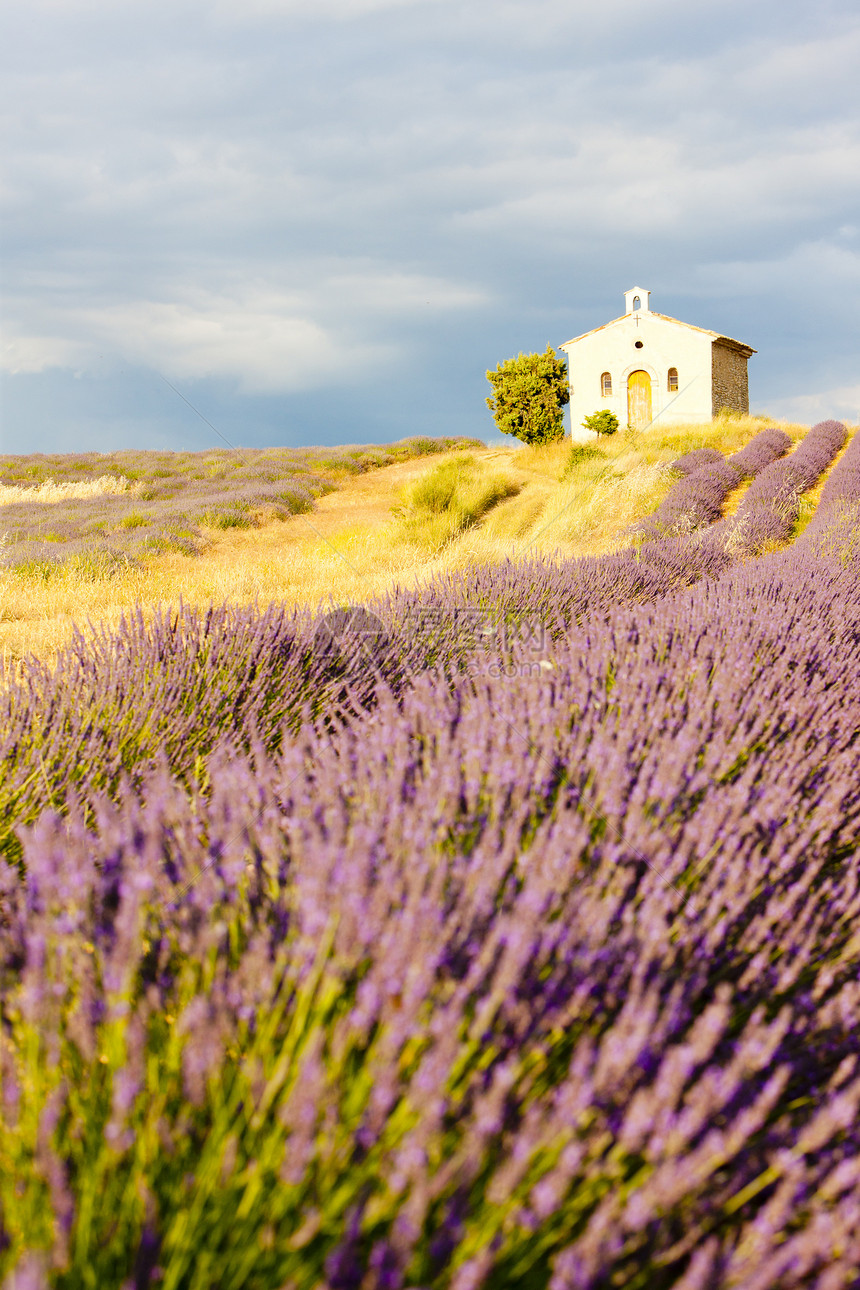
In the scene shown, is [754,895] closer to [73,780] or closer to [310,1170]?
[310,1170]

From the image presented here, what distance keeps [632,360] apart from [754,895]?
22995 mm

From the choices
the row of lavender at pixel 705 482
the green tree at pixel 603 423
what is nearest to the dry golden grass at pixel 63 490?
the row of lavender at pixel 705 482

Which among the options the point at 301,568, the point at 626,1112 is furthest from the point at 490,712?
the point at 301,568

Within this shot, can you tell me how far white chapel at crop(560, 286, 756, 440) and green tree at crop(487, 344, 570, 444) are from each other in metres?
1.84

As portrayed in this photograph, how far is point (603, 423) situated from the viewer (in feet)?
67.3

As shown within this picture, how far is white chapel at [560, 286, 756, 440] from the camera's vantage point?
843 inches

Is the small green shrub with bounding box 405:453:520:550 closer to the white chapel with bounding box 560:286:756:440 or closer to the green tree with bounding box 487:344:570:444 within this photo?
the green tree with bounding box 487:344:570:444

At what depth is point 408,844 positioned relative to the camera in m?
1.19

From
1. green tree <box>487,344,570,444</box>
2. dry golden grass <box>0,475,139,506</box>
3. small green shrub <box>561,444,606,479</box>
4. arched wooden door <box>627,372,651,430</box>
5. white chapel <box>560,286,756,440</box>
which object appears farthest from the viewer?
arched wooden door <box>627,372,651,430</box>

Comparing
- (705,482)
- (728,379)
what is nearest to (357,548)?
(705,482)

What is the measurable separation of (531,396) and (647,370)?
4586 millimetres

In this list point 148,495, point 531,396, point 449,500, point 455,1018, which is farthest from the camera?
point 531,396

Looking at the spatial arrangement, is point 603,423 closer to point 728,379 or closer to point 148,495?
point 728,379

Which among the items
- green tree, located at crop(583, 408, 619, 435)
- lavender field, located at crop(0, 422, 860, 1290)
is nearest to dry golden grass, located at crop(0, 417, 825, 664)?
lavender field, located at crop(0, 422, 860, 1290)
